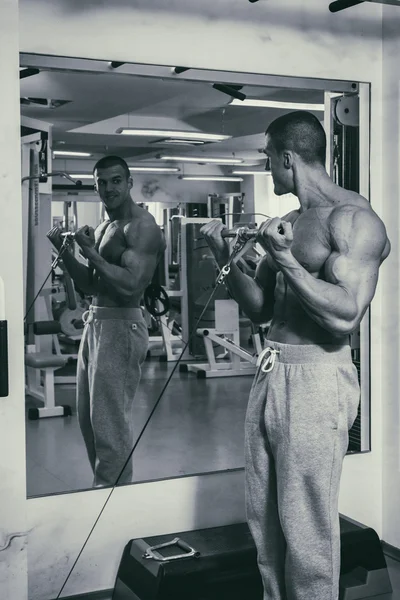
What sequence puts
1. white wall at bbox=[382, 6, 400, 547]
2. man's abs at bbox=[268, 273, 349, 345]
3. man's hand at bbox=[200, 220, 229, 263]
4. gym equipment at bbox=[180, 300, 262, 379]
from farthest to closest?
1. white wall at bbox=[382, 6, 400, 547]
2. gym equipment at bbox=[180, 300, 262, 379]
3. man's hand at bbox=[200, 220, 229, 263]
4. man's abs at bbox=[268, 273, 349, 345]

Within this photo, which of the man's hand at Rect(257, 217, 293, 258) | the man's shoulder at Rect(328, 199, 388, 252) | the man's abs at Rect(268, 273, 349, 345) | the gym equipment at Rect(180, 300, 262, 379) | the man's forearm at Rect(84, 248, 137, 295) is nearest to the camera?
the man's hand at Rect(257, 217, 293, 258)

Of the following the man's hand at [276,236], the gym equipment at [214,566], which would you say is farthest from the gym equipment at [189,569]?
the man's hand at [276,236]

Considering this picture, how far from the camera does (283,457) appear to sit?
7.25ft

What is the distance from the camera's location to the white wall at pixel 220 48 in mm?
2693

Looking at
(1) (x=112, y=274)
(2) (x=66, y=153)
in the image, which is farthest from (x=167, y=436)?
(2) (x=66, y=153)

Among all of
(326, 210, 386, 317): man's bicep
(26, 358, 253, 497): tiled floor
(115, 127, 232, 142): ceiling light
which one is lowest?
(26, 358, 253, 497): tiled floor

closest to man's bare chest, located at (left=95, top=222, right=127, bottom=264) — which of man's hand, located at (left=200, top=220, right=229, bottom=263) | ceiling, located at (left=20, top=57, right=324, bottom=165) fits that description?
ceiling, located at (left=20, top=57, right=324, bottom=165)

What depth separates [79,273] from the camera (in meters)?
2.80

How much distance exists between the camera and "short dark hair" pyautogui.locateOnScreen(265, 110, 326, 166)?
2.30 meters

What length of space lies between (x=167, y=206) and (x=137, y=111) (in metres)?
0.36

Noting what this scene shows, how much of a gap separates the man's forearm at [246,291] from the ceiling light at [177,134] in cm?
65

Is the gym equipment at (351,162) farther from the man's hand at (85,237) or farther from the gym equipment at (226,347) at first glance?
the man's hand at (85,237)

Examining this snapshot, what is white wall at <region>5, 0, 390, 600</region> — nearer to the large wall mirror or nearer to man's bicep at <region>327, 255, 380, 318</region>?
the large wall mirror

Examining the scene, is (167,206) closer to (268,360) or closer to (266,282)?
(266,282)
